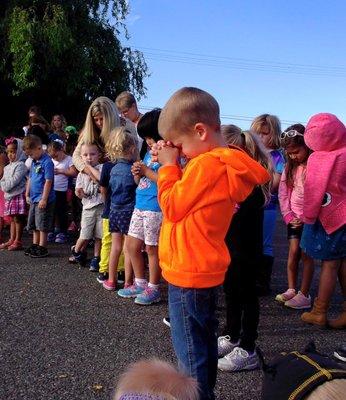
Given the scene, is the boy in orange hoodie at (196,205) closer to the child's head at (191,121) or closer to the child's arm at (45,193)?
the child's head at (191,121)

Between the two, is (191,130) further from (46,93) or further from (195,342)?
(46,93)

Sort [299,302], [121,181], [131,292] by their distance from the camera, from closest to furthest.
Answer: [299,302] < [131,292] < [121,181]

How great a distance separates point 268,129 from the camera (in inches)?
206

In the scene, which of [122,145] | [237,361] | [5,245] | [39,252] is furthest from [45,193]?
[237,361]

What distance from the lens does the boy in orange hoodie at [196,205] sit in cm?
235

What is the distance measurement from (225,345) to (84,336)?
1027 millimetres

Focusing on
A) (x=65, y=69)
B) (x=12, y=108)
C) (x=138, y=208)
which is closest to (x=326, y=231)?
(x=138, y=208)

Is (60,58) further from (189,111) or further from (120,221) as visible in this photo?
(189,111)

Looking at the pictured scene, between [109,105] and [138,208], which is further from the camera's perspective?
[109,105]

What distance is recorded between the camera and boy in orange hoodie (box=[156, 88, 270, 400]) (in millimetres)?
2352

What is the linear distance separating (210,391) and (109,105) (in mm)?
3665

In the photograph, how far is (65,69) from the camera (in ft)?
54.1

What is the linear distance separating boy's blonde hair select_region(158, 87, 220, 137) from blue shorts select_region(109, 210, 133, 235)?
8.54ft

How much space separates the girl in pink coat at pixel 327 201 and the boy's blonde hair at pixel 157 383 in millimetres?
3049
